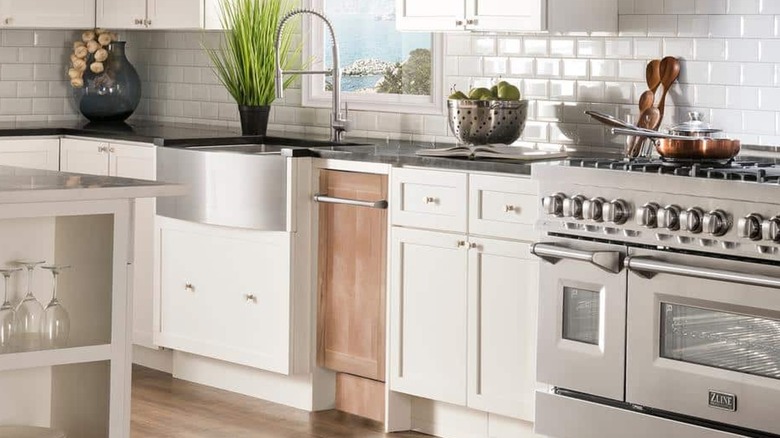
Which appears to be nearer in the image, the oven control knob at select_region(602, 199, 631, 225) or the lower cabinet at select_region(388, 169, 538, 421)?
the oven control knob at select_region(602, 199, 631, 225)

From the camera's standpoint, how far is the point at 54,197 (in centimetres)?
336

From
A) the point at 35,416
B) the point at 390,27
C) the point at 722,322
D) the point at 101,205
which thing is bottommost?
the point at 35,416

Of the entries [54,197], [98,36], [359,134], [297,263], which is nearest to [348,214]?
[297,263]

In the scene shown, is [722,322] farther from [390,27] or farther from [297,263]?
[390,27]

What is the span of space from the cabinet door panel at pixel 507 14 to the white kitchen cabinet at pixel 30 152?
223 centimetres

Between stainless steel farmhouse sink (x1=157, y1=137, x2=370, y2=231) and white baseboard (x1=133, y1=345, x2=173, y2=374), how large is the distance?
2.28ft

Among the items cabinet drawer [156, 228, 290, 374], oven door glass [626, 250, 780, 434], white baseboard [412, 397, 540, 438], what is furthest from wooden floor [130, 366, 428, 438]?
oven door glass [626, 250, 780, 434]

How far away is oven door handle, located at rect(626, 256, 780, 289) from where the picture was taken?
11.9ft

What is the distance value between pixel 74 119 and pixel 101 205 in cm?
367

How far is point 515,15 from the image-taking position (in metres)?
4.78

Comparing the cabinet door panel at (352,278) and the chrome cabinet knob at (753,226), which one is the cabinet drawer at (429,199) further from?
the chrome cabinet knob at (753,226)

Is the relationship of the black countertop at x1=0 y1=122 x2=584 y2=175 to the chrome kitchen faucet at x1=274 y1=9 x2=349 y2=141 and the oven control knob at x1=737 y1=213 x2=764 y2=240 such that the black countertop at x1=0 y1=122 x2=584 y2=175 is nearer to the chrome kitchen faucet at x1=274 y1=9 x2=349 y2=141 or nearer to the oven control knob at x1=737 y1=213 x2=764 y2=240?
the chrome kitchen faucet at x1=274 y1=9 x2=349 y2=141

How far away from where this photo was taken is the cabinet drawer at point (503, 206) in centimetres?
436

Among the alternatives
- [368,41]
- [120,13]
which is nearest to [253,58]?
[368,41]
